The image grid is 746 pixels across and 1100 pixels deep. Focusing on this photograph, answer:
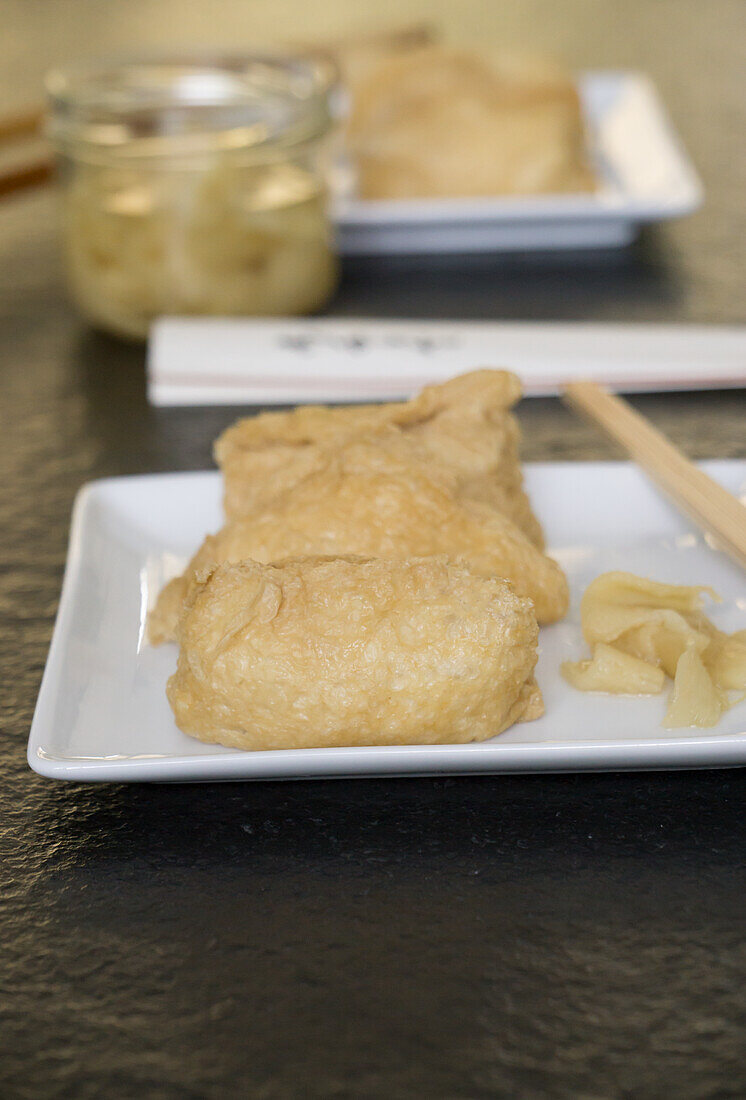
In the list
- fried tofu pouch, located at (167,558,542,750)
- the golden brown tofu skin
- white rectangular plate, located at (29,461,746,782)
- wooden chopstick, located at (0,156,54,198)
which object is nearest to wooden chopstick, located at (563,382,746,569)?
white rectangular plate, located at (29,461,746,782)

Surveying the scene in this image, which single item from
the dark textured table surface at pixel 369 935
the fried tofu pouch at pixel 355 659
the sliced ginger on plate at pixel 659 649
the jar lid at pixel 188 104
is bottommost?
the dark textured table surface at pixel 369 935

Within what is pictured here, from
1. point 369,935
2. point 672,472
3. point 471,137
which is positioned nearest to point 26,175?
point 471,137

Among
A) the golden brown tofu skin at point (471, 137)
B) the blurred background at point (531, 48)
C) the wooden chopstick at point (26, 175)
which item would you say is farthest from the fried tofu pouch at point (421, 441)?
the wooden chopstick at point (26, 175)

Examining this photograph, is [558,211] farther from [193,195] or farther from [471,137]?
[193,195]

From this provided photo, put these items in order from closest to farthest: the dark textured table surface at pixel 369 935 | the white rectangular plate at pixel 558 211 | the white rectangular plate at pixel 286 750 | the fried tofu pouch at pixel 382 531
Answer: the dark textured table surface at pixel 369 935, the white rectangular plate at pixel 286 750, the fried tofu pouch at pixel 382 531, the white rectangular plate at pixel 558 211

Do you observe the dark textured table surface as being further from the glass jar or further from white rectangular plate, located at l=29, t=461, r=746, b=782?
the glass jar

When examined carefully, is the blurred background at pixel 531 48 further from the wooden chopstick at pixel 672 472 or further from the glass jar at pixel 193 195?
the wooden chopstick at pixel 672 472
